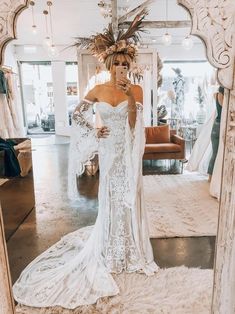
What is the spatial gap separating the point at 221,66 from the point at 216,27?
104 millimetres

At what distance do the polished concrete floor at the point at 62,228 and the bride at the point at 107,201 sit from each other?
12 cm

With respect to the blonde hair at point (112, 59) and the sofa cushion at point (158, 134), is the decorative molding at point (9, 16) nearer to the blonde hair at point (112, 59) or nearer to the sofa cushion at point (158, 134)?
the blonde hair at point (112, 59)

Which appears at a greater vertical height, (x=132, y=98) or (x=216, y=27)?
(x=216, y=27)

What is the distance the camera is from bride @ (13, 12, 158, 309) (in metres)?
1.39

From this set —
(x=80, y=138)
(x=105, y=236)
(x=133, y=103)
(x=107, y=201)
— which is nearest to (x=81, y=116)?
(x=80, y=138)

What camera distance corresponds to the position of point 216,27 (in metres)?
0.75

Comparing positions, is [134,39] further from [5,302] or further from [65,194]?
[65,194]

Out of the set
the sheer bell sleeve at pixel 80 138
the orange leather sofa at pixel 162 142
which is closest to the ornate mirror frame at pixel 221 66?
the sheer bell sleeve at pixel 80 138

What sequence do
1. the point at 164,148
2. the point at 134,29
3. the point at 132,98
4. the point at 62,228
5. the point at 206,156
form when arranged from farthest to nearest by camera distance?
the point at 164,148 → the point at 62,228 → the point at 206,156 → the point at 132,98 → the point at 134,29

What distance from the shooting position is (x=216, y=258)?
0.91 meters

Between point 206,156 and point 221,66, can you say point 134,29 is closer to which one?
point 221,66

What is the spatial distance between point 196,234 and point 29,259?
1.15 m

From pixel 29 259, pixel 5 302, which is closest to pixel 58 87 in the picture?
pixel 29 259

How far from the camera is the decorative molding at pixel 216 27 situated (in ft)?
2.44
